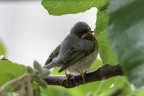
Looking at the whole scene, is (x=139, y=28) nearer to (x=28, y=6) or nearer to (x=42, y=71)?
(x=42, y=71)

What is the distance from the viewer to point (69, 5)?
572 mm

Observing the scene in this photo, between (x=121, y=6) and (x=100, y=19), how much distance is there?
8.4 inches

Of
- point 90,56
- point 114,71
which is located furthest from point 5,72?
point 90,56

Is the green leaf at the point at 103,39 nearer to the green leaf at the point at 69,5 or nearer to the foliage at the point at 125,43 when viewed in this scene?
the green leaf at the point at 69,5

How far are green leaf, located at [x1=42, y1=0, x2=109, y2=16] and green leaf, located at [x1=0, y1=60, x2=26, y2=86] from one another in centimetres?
13

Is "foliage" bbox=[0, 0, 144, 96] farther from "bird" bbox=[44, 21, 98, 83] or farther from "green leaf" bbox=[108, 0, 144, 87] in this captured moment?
"bird" bbox=[44, 21, 98, 83]

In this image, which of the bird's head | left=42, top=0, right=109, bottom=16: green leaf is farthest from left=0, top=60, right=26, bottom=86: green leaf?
the bird's head

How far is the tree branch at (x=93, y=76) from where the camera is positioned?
433mm

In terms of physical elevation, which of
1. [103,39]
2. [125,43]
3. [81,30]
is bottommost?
[125,43]

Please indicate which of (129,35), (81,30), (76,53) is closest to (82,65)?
(76,53)

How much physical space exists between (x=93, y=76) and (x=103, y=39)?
0.11 m

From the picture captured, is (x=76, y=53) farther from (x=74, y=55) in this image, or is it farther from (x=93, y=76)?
(x=93, y=76)

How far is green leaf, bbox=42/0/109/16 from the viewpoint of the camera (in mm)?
562

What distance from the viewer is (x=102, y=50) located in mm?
589
